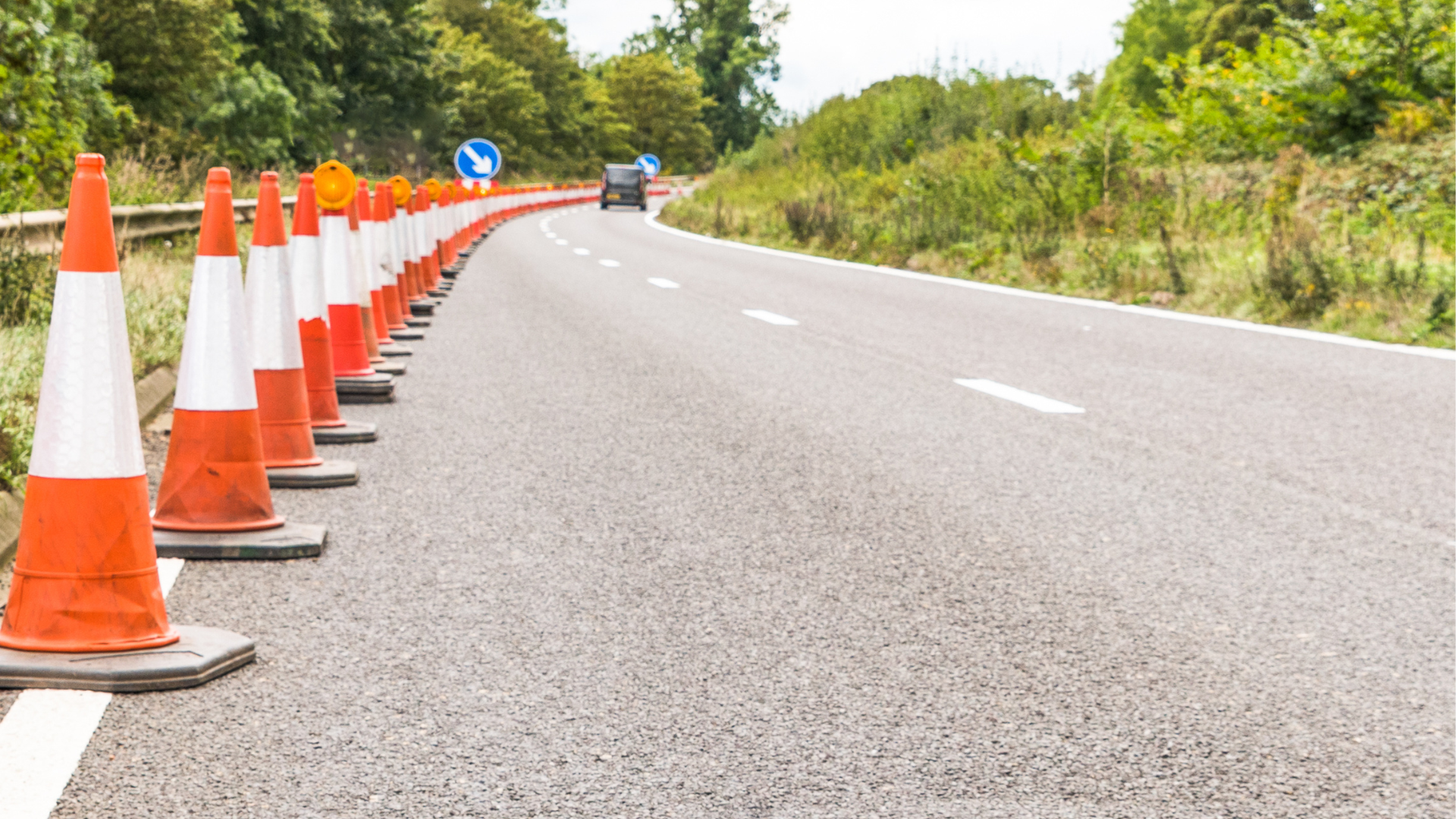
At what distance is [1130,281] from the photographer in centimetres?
1573

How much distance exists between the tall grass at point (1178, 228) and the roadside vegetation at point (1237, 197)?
0.03m

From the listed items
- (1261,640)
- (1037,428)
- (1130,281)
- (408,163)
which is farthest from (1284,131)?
(408,163)

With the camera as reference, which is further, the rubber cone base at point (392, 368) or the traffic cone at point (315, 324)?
the rubber cone base at point (392, 368)

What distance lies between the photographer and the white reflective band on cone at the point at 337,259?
7734 mm

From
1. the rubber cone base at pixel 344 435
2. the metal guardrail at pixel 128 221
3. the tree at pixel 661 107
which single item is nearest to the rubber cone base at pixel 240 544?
the metal guardrail at pixel 128 221

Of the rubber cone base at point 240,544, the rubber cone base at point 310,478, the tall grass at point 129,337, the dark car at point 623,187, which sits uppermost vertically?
the tall grass at point 129,337

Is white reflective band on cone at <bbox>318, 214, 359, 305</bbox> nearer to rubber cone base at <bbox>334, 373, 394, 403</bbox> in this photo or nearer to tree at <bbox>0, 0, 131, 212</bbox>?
rubber cone base at <bbox>334, 373, 394, 403</bbox>

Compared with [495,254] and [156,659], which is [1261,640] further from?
[495,254]

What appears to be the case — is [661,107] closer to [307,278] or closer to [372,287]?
[372,287]

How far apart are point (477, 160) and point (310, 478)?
30.3 m

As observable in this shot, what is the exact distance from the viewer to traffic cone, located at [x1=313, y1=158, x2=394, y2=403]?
776 centimetres

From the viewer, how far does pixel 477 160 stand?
1389 inches

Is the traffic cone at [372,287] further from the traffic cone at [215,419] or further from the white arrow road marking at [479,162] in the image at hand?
the white arrow road marking at [479,162]

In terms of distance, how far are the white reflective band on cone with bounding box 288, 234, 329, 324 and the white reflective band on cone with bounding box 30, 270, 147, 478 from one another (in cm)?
296
